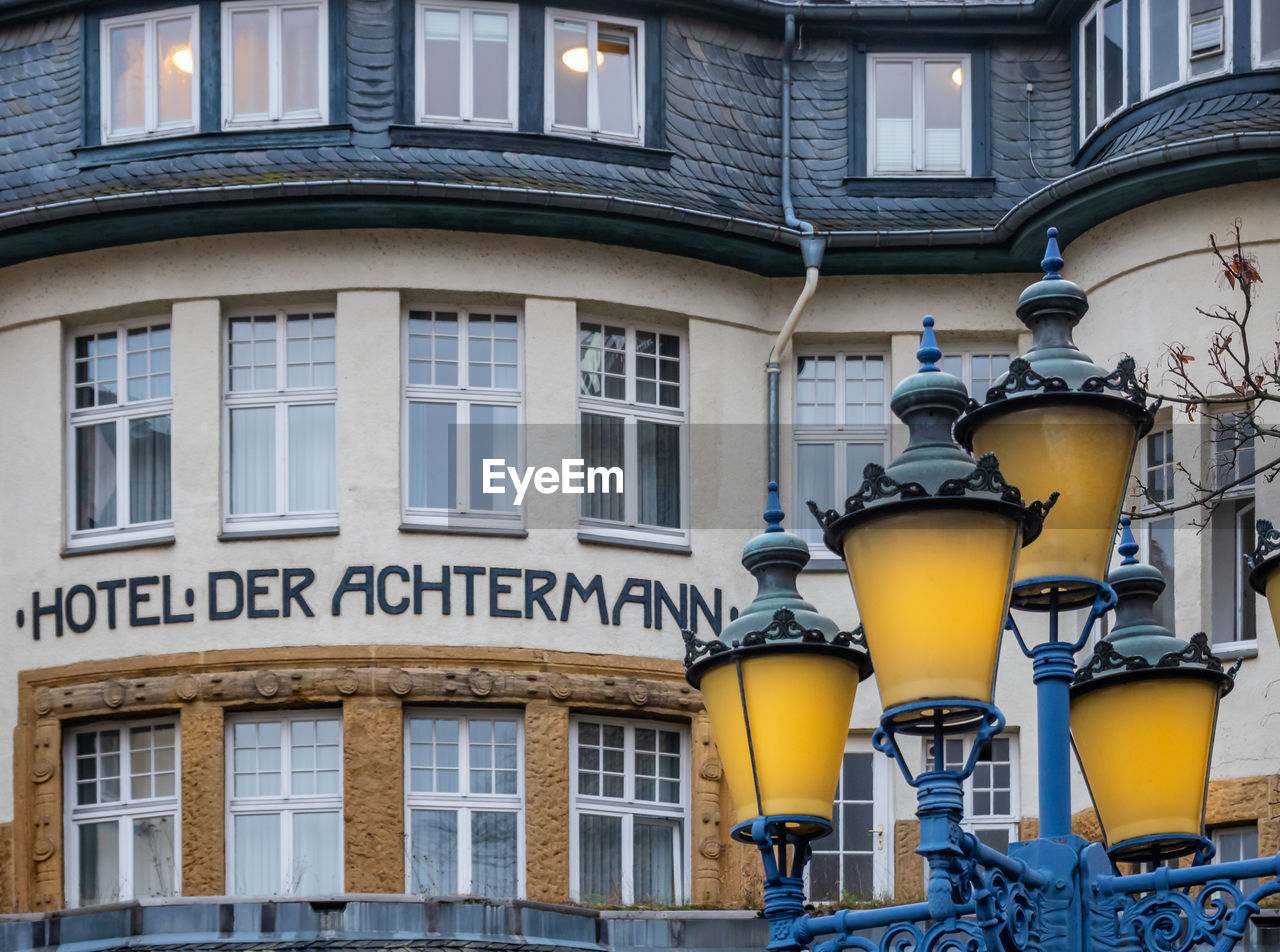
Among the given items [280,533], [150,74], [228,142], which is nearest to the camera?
[280,533]

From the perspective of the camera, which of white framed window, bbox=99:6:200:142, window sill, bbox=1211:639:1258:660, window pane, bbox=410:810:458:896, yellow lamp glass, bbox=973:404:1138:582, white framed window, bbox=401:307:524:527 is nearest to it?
yellow lamp glass, bbox=973:404:1138:582

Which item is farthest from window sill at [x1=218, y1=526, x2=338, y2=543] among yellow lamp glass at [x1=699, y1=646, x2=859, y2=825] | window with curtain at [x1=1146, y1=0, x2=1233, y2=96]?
yellow lamp glass at [x1=699, y1=646, x2=859, y2=825]

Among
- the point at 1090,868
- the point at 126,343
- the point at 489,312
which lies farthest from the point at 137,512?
the point at 1090,868

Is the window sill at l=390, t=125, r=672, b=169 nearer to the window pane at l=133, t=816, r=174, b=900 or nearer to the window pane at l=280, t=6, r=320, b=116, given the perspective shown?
the window pane at l=280, t=6, r=320, b=116

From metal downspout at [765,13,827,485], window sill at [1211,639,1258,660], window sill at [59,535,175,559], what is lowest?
window sill at [1211,639,1258,660]

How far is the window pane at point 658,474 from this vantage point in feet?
77.6

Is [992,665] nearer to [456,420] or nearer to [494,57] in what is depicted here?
[456,420]

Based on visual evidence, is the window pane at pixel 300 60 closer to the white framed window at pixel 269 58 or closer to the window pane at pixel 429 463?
the white framed window at pixel 269 58

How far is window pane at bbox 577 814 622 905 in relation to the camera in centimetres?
2267

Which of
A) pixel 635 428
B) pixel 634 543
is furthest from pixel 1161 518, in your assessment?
pixel 635 428

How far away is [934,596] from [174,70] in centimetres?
1661

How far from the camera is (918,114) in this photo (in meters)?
25.2

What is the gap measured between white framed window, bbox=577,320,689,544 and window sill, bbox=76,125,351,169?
2488 millimetres

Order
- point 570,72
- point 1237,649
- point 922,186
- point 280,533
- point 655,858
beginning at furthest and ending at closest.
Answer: point 922,186 → point 570,72 → point 655,858 → point 280,533 → point 1237,649
